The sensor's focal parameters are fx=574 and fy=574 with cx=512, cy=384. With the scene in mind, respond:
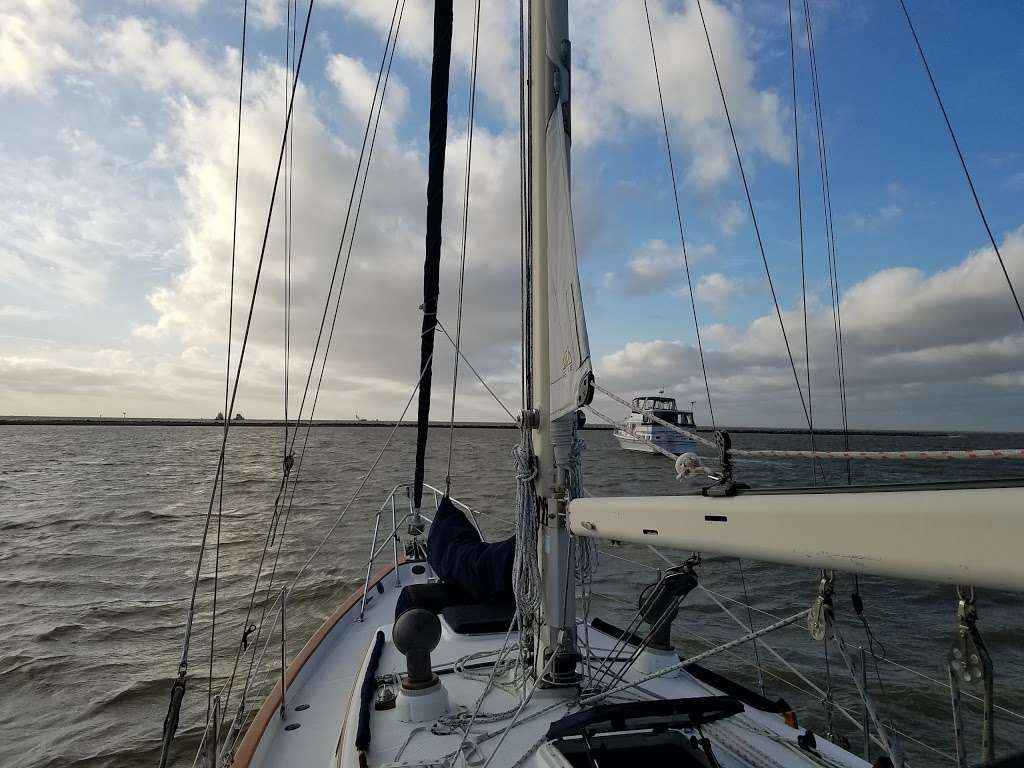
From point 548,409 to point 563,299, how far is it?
2.21 feet

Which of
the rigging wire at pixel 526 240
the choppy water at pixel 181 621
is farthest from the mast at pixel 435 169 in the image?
the choppy water at pixel 181 621

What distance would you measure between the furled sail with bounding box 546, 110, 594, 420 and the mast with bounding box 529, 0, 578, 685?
52 millimetres

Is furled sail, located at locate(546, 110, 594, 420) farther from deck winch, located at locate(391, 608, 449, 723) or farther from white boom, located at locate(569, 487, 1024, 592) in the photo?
deck winch, located at locate(391, 608, 449, 723)

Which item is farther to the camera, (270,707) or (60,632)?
(60,632)

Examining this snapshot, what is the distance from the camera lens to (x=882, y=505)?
123cm

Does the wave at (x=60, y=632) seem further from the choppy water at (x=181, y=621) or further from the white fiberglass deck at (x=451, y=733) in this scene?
the white fiberglass deck at (x=451, y=733)

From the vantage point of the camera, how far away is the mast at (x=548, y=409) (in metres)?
3.30

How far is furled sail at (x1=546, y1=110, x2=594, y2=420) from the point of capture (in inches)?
110

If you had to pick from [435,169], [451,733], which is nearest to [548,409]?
[451,733]

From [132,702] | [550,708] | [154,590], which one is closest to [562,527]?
[550,708]

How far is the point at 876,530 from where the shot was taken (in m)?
1.25

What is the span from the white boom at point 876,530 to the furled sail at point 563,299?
0.96m

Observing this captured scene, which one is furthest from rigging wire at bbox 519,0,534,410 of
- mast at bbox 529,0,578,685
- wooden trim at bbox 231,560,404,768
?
wooden trim at bbox 231,560,404,768

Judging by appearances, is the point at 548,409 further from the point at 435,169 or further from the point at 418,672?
the point at 435,169
